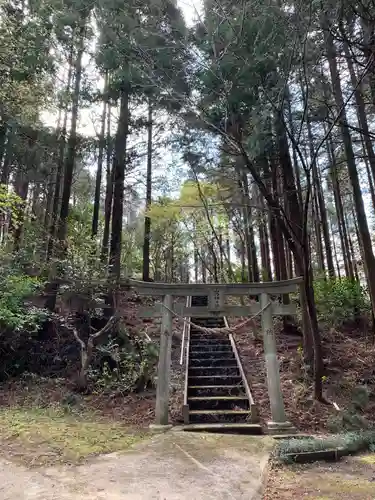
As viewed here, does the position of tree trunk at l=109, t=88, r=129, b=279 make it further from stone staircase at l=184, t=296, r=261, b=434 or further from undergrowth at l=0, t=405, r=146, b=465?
undergrowth at l=0, t=405, r=146, b=465

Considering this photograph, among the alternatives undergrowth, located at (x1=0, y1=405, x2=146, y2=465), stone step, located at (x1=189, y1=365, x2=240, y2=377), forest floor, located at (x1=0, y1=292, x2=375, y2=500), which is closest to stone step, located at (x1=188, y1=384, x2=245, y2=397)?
forest floor, located at (x1=0, y1=292, x2=375, y2=500)

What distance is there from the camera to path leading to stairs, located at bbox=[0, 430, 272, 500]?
294 cm

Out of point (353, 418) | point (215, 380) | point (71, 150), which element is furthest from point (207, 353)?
point (71, 150)

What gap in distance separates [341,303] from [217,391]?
4768 millimetres

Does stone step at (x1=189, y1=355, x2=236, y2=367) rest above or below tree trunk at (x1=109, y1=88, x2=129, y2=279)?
below

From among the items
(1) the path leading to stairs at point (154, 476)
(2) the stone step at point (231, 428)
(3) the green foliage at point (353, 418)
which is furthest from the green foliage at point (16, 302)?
(3) the green foliage at point (353, 418)

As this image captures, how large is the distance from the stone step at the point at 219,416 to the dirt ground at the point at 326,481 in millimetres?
2003

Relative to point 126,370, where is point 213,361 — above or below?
above

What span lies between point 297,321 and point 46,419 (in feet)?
21.6

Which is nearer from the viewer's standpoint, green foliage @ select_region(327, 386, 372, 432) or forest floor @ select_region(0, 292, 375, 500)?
forest floor @ select_region(0, 292, 375, 500)

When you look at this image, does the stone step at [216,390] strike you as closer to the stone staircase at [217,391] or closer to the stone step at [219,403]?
the stone staircase at [217,391]

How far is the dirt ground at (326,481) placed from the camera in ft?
9.71

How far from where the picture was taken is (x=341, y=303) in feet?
31.2

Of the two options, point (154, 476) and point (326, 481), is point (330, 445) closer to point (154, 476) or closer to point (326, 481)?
point (326, 481)
